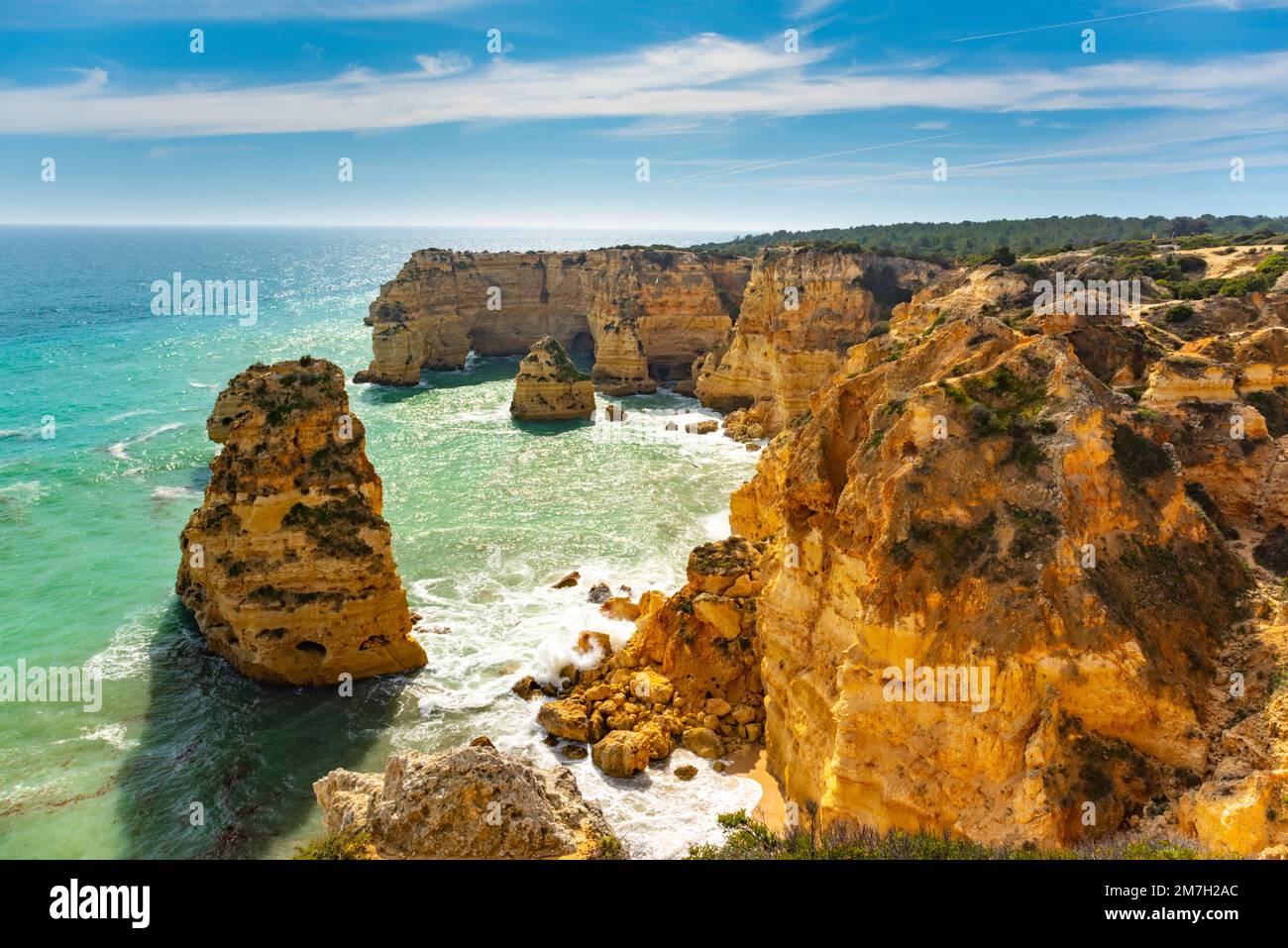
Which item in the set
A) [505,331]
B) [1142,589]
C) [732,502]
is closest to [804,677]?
[1142,589]

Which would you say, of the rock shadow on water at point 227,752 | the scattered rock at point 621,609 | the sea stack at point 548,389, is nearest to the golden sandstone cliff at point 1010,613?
the scattered rock at point 621,609

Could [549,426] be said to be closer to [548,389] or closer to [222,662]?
[548,389]

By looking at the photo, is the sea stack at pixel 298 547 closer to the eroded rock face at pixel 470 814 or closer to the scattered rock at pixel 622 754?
the scattered rock at pixel 622 754

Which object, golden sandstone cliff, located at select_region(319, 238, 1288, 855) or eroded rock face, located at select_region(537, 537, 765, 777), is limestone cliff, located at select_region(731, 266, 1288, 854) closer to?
golden sandstone cliff, located at select_region(319, 238, 1288, 855)

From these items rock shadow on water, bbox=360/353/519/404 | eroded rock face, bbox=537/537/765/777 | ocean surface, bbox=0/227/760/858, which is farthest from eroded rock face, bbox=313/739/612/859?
rock shadow on water, bbox=360/353/519/404
